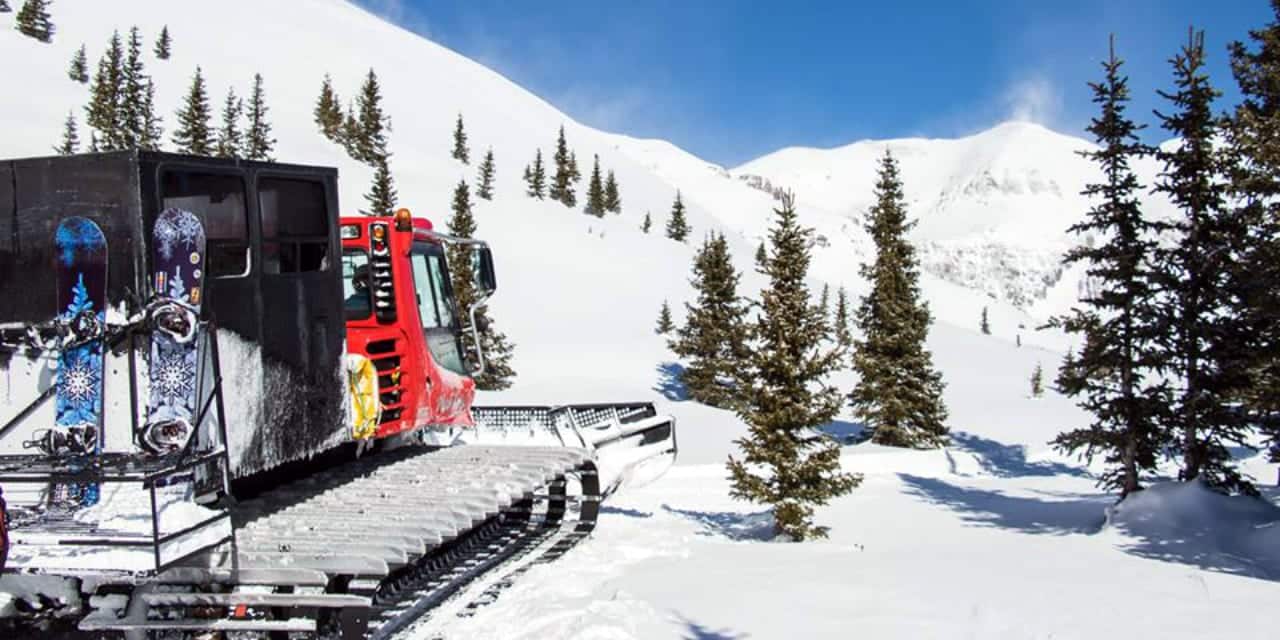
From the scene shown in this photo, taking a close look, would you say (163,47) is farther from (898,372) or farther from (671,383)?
(898,372)

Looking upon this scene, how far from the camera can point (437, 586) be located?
7.10m

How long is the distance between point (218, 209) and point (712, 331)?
34.6 m

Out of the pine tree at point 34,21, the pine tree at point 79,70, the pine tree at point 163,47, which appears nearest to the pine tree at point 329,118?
the pine tree at point 79,70

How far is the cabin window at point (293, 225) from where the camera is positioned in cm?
578

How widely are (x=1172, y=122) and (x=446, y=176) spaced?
73599 mm

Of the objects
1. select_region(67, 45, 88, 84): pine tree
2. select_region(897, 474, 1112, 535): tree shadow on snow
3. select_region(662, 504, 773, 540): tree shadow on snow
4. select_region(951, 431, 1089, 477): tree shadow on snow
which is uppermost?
select_region(67, 45, 88, 84): pine tree

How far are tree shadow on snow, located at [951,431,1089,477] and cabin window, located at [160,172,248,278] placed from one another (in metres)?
27.7

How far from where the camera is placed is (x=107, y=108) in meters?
67.3

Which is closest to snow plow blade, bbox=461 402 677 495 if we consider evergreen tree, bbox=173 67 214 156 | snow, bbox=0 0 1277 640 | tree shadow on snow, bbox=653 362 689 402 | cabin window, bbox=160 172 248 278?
Result: snow, bbox=0 0 1277 640

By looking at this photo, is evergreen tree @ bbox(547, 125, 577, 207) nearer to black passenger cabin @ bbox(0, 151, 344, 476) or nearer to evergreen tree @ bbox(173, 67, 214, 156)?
evergreen tree @ bbox(173, 67, 214, 156)

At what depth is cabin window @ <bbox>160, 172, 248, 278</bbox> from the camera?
5070 millimetres

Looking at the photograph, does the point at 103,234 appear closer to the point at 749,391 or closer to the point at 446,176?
the point at 749,391

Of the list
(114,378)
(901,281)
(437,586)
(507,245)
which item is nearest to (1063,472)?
(901,281)

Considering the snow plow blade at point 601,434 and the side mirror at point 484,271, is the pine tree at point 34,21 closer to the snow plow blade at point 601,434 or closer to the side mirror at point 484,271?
the snow plow blade at point 601,434
